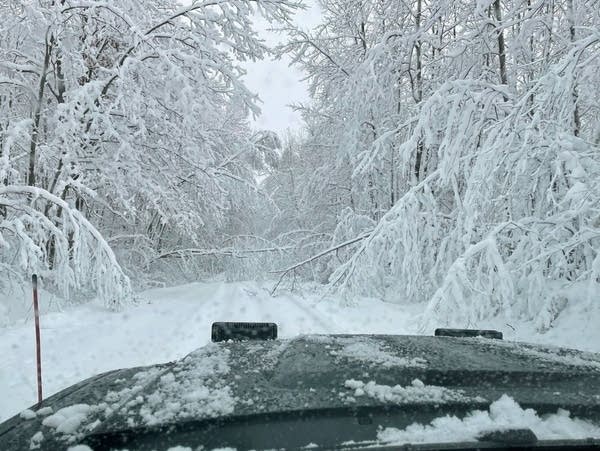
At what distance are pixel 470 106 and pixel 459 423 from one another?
22.7 ft

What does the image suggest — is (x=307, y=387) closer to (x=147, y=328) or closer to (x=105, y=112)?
(x=147, y=328)

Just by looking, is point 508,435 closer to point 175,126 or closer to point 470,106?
point 470,106

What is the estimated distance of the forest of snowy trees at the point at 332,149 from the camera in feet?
21.9

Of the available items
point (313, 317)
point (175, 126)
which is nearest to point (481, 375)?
point (313, 317)

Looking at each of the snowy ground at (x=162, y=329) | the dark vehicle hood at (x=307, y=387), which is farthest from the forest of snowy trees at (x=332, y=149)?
the dark vehicle hood at (x=307, y=387)

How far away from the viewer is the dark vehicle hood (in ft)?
5.35

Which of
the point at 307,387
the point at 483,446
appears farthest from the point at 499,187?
the point at 483,446

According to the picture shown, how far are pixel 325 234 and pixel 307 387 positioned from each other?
636 inches

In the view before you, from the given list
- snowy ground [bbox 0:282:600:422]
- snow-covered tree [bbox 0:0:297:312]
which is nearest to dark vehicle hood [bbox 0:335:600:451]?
snowy ground [bbox 0:282:600:422]

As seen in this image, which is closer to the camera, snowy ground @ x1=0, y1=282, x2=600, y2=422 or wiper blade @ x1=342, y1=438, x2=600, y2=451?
wiper blade @ x1=342, y1=438, x2=600, y2=451

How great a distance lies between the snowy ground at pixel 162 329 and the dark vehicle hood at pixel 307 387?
12.2 ft

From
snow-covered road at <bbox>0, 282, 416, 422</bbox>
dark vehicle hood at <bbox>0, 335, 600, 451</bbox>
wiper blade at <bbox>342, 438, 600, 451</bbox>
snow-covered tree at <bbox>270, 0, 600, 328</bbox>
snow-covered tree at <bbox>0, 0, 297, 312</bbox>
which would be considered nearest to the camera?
wiper blade at <bbox>342, 438, 600, 451</bbox>

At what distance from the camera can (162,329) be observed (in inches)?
347

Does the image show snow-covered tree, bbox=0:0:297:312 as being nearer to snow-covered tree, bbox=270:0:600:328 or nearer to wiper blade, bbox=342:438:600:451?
snow-covered tree, bbox=270:0:600:328
